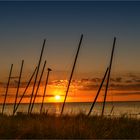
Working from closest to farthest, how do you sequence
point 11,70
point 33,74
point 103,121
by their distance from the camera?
point 103,121
point 33,74
point 11,70

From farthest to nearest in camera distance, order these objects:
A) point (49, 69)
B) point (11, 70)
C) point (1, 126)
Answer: point (11, 70) → point (49, 69) → point (1, 126)

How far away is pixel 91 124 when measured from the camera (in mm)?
16797

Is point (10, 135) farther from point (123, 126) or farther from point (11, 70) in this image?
point (11, 70)

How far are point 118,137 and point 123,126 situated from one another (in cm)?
175

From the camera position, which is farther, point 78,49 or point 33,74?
point 33,74

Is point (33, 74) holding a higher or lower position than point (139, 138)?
higher

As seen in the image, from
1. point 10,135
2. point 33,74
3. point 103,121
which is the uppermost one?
point 33,74

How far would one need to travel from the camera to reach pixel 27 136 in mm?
14664

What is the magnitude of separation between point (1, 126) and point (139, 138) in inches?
213

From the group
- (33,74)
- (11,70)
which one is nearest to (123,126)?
(33,74)

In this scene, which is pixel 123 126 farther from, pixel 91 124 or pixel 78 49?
pixel 78 49

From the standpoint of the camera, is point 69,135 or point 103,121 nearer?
point 69,135

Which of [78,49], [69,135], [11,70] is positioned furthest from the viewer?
[11,70]

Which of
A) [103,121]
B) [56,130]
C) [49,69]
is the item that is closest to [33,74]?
[49,69]
